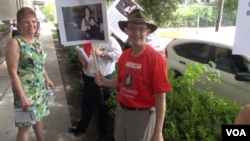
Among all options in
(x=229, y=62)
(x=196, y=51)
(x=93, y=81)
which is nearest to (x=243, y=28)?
(x=93, y=81)

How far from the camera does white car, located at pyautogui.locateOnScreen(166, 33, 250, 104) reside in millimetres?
4566

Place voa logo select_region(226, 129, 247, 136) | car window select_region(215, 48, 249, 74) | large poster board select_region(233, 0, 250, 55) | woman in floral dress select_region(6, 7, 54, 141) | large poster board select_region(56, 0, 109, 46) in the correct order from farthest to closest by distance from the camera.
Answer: car window select_region(215, 48, 249, 74) < woman in floral dress select_region(6, 7, 54, 141) < large poster board select_region(56, 0, 109, 46) < large poster board select_region(233, 0, 250, 55) < voa logo select_region(226, 129, 247, 136)

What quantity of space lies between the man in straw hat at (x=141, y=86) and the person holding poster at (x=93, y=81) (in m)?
1.00

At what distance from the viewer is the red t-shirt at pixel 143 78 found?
2.32 m

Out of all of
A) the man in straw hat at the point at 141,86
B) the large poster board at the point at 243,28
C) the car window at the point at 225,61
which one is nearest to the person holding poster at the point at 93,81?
the man in straw hat at the point at 141,86

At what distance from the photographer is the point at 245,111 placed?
4.37ft

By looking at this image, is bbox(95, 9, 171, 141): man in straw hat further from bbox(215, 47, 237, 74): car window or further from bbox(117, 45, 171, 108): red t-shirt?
bbox(215, 47, 237, 74): car window

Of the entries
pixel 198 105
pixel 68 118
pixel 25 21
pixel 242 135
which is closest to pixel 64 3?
pixel 25 21

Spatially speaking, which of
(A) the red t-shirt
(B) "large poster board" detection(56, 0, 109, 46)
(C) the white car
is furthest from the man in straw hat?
(C) the white car

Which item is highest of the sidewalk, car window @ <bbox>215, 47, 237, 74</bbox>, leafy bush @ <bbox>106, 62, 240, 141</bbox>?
car window @ <bbox>215, 47, 237, 74</bbox>

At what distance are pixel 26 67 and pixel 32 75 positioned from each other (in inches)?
4.1

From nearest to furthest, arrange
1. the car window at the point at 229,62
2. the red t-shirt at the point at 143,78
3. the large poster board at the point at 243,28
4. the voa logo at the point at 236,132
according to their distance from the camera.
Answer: the voa logo at the point at 236,132
the large poster board at the point at 243,28
the red t-shirt at the point at 143,78
the car window at the point at 229,62

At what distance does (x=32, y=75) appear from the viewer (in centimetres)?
311

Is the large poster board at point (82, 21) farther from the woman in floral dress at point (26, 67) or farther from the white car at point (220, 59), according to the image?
the white car at point (220, 59)
